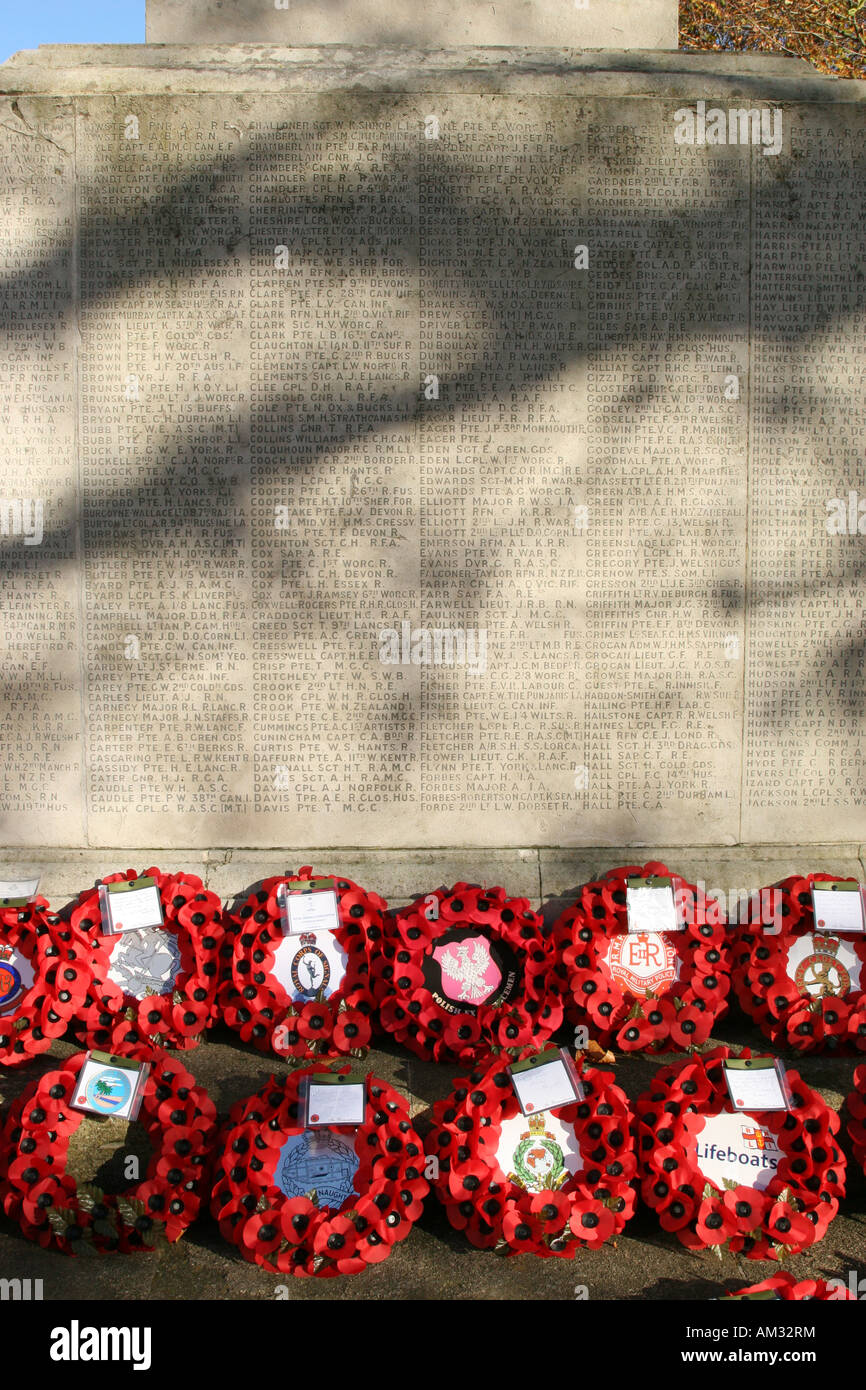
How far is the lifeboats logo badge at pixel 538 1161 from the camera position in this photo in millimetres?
3824

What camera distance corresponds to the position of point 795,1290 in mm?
3305

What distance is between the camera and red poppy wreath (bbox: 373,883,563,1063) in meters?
4.88

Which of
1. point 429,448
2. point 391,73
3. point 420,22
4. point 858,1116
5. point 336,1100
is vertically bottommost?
point 858,1116

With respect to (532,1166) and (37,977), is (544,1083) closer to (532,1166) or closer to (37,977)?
(532,1166)

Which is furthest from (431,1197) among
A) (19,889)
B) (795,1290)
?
(19,889)

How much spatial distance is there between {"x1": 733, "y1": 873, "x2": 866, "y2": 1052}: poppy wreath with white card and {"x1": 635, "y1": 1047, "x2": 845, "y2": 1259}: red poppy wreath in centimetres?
85

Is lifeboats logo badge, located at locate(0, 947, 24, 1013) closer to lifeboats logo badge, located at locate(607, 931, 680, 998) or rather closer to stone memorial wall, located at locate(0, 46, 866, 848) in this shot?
stone memorial wall, located at locate(0, 46, 866, 848)

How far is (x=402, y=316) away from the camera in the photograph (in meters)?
5.39

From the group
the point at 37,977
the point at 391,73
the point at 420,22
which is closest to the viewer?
the point at 37,977

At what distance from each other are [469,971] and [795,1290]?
2.17 m

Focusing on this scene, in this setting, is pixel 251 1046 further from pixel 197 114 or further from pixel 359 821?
pixel 197 114

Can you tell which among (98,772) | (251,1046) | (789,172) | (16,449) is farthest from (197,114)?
(251,1046)

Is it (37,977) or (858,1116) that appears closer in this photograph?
(858,1116)

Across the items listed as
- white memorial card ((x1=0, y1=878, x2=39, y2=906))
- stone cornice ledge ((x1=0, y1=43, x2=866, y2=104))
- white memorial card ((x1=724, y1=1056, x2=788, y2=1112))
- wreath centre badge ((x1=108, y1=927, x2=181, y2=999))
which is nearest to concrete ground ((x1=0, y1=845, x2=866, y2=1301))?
white memorial card ((x1=0, y1=878, x2=39, y2=906))
